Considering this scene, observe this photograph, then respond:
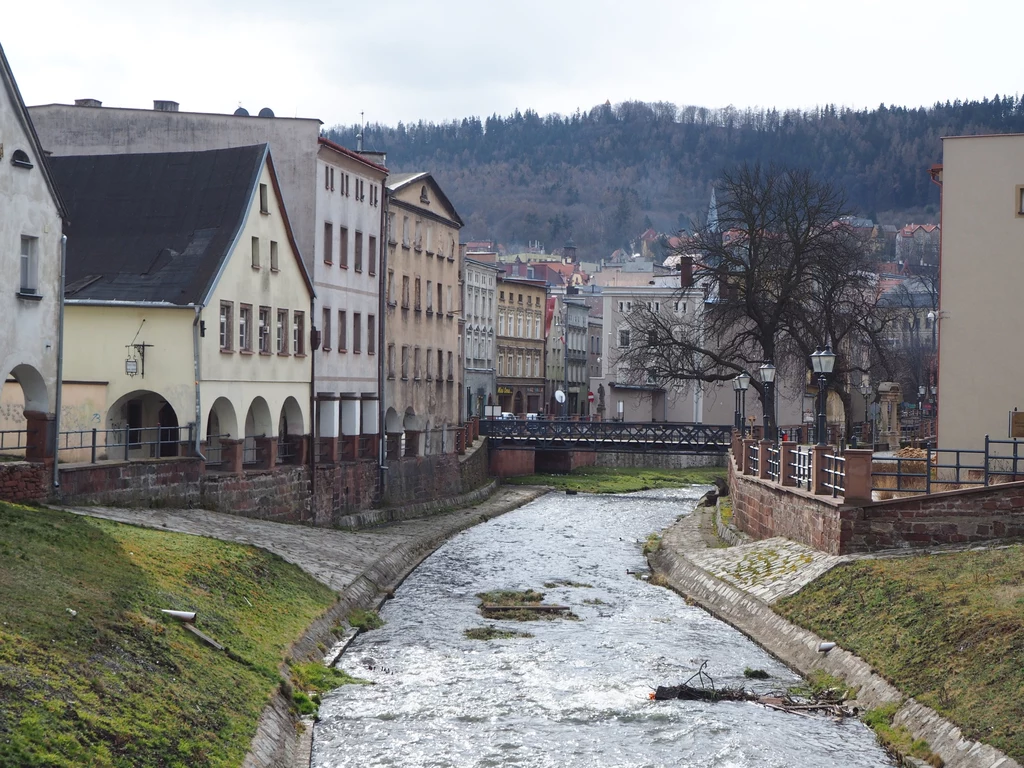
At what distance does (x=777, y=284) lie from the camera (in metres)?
66.2

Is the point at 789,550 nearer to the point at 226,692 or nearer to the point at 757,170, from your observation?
the point at 226,692

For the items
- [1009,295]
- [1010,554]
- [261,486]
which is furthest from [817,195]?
[1010,554]

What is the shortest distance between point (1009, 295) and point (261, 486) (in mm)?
22056

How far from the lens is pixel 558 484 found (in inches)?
3366

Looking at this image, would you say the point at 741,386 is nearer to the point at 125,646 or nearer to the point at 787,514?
the point at 787,514

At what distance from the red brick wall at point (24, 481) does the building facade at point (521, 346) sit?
84.9 meters

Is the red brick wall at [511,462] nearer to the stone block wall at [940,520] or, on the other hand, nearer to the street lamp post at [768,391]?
the street lamp post at [768,391]

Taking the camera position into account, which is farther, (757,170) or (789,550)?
(757,170)

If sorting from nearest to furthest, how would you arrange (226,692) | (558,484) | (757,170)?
1. (226,692)
2. (757,170)
3. (558,484)

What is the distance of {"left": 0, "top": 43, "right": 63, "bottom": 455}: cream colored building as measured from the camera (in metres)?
31.1

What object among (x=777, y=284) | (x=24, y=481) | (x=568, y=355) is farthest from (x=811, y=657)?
(x=568, y=355)

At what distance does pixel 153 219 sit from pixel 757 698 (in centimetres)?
2841

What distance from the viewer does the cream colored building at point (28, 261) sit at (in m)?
31.1

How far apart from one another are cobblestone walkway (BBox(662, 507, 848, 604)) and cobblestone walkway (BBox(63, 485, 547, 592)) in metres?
8.73
